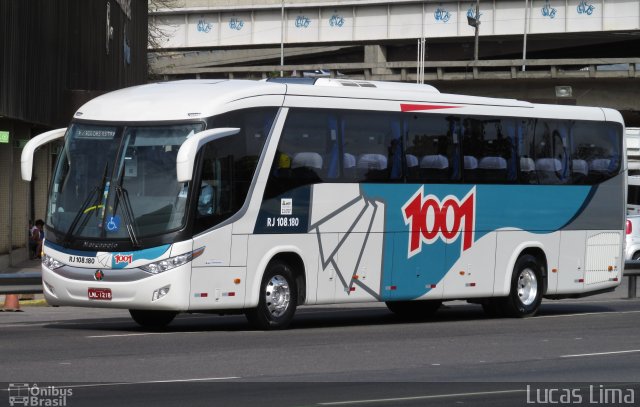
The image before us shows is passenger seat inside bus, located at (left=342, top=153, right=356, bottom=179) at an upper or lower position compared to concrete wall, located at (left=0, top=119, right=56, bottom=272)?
upper

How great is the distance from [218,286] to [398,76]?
52.8 meters

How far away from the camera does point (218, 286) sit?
17.7m

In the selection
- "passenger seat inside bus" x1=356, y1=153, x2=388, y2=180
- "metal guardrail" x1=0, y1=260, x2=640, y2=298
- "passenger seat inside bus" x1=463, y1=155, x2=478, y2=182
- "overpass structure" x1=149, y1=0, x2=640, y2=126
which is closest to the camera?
"passenger seat inside bus" x1=356, y1=153, x2=388, y2=180

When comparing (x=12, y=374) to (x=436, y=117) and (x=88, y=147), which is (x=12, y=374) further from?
(x=436, y=117)

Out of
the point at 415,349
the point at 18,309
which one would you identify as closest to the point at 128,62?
the point at 18,309

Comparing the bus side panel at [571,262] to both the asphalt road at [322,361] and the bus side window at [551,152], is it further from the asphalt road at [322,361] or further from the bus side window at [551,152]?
the asphalt road at [322,361]

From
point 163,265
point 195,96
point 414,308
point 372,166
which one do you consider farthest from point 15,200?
point 163,265

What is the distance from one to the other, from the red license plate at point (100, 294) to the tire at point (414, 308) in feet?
21.7

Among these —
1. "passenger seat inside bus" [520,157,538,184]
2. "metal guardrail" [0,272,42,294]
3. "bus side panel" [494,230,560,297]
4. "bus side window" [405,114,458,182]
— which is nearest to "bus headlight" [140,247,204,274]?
"bus side window" [405,114,458,182]

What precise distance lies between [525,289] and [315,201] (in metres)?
5.23

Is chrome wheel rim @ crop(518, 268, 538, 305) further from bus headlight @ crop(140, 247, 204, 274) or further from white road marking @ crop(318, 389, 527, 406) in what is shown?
white road marking @ crop(318, 389, 527, 406)

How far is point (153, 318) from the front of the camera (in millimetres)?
19047

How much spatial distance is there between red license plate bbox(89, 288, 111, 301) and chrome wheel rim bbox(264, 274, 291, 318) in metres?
2.26

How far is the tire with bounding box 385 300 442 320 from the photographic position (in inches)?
895
